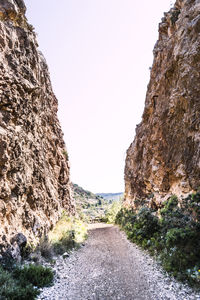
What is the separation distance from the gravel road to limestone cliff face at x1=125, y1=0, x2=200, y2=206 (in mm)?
4551

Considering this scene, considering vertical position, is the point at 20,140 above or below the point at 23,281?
above

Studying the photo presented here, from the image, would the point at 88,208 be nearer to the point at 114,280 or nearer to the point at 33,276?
the point at 114,280

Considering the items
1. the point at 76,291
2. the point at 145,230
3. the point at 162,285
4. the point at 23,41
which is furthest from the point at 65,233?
the point at 23,41

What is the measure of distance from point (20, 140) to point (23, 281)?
5.59m

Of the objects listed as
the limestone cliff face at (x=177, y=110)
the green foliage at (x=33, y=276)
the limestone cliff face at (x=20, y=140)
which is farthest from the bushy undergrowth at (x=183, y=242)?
the limestone cliff face at (x=20, y=140)

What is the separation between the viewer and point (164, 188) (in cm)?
1252

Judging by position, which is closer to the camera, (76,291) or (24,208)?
(76,291)

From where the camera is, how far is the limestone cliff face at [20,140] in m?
6.80

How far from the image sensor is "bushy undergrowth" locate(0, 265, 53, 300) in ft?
13.0

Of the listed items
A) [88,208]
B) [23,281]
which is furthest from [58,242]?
[88,208]

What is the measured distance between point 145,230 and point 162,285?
4.73m

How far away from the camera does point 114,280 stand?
18.5 feet

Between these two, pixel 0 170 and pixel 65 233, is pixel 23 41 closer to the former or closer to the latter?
pixel 0 170

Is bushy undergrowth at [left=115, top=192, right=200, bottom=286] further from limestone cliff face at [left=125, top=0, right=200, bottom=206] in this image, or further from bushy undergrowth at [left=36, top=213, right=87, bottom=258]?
bushy undergrowth at [left=36, top=213, right=87, bottom=258]
